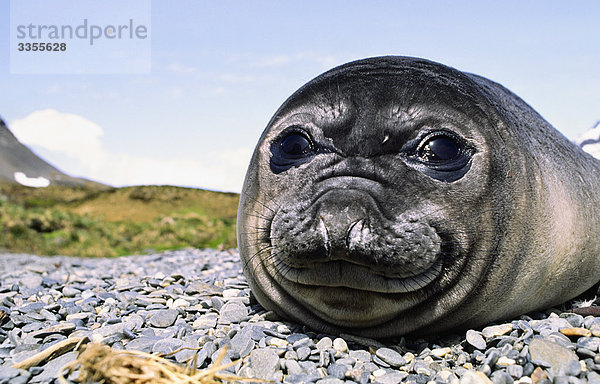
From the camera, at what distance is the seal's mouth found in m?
2.82

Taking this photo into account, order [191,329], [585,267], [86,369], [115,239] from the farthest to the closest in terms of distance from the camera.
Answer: [115,239] → [585,267] → [191,329] → [86,369]

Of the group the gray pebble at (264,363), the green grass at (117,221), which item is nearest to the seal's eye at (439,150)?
the gray pebble at (264,363)

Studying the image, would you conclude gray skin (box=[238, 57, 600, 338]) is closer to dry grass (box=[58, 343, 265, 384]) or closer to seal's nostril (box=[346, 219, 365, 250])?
seal's nostril (box=[346, 219, 365, 250])

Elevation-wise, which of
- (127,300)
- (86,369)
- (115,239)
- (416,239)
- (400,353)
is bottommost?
(115,239)

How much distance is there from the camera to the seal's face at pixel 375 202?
9.08 ft

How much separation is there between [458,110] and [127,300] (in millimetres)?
3176

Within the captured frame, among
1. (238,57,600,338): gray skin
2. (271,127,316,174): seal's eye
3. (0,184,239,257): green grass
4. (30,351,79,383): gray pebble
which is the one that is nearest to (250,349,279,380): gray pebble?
(238,57,600,338): gray skin

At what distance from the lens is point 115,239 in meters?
16.5

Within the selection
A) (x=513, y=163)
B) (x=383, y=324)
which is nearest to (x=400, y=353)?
(x=383, y=324)

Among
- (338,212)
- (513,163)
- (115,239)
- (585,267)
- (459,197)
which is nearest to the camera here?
(338,212)

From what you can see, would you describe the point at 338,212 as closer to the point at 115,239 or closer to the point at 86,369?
the point at 86,369

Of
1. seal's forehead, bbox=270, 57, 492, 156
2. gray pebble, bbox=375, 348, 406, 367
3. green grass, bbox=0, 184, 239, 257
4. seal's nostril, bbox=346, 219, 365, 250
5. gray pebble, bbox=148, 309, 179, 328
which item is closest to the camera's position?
seal's nostril, bbox=346, 219, 365, 250

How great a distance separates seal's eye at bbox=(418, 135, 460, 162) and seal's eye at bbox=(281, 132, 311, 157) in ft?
2.34

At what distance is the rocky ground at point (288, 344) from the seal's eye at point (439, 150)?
1109 mm
